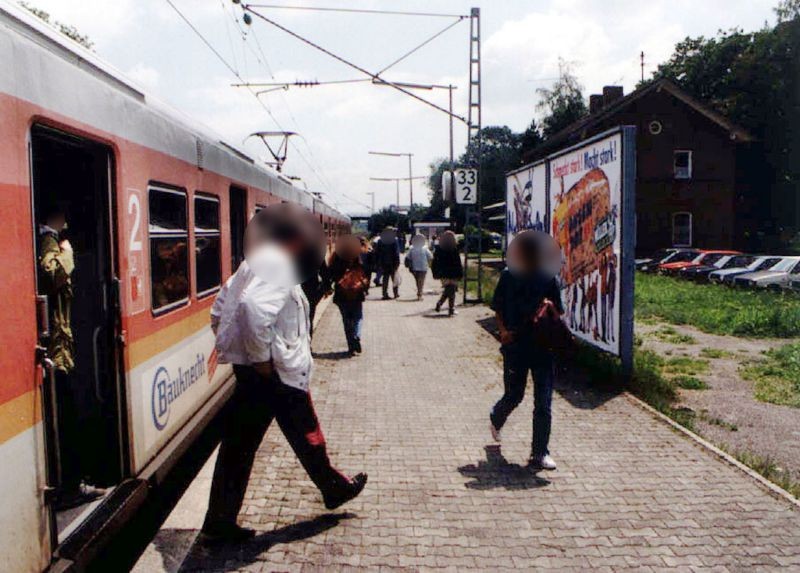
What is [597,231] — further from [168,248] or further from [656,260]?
[656,260]

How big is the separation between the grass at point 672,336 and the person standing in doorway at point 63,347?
34.9 ft

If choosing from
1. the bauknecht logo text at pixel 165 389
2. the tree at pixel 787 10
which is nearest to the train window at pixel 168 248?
the bauknecht logo text at pixel 165 389

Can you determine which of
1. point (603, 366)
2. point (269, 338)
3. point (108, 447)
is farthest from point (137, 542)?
point (603, 366)

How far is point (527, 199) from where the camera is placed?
523 inches

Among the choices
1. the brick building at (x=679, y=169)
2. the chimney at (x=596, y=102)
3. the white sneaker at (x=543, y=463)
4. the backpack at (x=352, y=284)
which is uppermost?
the chimney at (x=596, y=102)

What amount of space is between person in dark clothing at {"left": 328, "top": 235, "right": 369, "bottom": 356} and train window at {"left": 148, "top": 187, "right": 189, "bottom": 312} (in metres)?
4.82

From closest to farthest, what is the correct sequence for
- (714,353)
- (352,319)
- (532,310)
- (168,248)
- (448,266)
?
(168,248)
(532,310)
(352,319)
(714,353)
(448,266)

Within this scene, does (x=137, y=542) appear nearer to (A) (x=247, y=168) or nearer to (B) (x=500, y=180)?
(A) (x=247, y=168)

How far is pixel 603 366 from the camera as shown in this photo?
9312 mm

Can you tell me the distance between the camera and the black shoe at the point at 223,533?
4285mm

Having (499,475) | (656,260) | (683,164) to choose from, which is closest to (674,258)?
(656,260)

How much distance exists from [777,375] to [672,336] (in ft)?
12.3

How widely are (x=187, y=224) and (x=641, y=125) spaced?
3656 centimetres

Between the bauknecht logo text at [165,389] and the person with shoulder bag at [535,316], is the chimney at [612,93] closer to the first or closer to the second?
the person with shoulder bag at [535,316]
